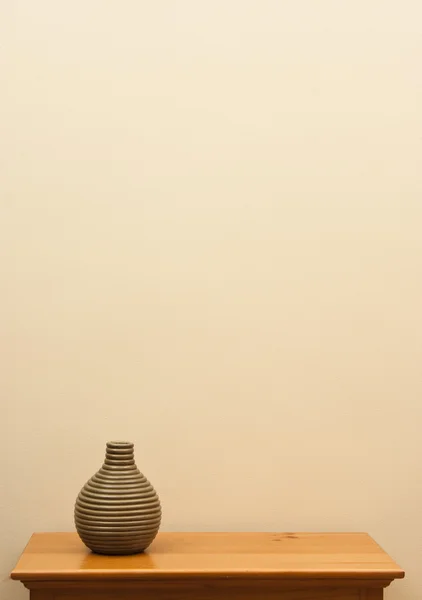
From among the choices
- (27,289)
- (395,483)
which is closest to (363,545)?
(395,483)

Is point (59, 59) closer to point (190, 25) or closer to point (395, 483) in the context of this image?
point (190, 25)

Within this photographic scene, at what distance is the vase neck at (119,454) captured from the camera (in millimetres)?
1902

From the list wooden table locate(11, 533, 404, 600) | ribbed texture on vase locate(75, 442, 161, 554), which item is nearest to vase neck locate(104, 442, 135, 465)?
ribbed texture on vase locate(75, 442, 161, 554)

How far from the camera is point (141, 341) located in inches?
85.1

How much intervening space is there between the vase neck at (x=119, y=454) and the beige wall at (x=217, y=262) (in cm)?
23

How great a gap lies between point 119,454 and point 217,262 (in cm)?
59

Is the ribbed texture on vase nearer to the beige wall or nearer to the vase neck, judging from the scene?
the vase neck

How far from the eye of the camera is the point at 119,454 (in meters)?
1.90

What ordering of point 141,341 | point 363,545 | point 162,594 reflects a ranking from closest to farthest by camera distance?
point 162,594 < point 363,545 < point 141,341

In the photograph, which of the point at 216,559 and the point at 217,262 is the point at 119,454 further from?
the point at 217,262

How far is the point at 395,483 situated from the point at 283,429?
1.09 ft

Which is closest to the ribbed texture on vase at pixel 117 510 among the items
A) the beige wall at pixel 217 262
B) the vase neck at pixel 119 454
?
the vase neck at pixel 119 454

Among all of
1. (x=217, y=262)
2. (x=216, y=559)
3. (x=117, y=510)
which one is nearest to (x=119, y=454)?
(x=117, y=510)

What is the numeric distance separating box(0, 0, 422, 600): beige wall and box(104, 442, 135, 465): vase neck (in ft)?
0.76
